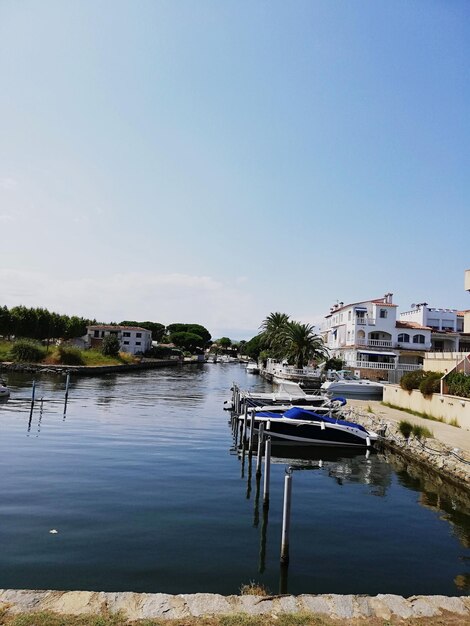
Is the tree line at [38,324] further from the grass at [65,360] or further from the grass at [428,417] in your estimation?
the grass at [428,417]

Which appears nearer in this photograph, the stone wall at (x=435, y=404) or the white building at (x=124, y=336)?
the stone wall at (x=435, y=404)

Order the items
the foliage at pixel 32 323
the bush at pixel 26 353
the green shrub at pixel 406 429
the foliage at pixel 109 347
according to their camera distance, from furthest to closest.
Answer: the foliage at pixel 32 323 < the foliage at pixel 109 347 < the bush at pixel 26 353 < the green shrub at pixel 406 429

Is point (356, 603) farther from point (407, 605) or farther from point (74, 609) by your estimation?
point (74, 609)

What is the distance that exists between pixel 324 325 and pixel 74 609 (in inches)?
3457

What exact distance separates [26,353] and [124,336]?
47462mm

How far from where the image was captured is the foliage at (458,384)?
23.7 meters

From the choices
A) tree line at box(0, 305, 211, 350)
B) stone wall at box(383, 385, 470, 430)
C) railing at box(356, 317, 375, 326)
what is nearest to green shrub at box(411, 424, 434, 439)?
stone wall at box(383, 385, 470, 430)

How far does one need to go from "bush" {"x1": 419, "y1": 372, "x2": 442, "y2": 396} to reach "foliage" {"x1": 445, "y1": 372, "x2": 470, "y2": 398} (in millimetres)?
1124

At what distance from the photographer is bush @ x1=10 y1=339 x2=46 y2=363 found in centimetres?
7108

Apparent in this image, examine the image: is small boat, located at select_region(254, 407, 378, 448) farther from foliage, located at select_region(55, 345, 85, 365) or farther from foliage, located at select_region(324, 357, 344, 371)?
foliage, located at select_region(55, 345, 85, 365)

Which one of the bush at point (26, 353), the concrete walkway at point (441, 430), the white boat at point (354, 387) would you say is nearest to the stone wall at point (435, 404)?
the concrete walkway at point (441, 430)

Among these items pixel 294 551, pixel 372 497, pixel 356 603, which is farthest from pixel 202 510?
pixel 356 603

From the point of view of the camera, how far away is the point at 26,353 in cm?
7138

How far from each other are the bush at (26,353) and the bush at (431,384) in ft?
197
